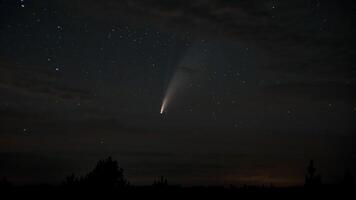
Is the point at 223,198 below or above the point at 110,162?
below

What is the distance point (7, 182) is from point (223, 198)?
25846 mm

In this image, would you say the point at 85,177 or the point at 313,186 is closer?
the point at 313,186

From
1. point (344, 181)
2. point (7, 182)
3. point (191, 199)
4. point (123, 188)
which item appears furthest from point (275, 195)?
point (7, 182)

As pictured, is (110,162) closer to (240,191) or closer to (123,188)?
(123,188)

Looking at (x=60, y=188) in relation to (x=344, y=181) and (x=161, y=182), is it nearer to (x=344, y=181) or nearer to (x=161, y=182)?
(x=161, y=182)

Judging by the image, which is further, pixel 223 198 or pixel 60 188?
pixel 60 188

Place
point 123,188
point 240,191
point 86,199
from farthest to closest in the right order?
point 123,188, point 240,191, point 86,199

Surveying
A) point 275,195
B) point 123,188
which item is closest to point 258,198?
point 275,195

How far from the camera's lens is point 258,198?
4869 centimetres

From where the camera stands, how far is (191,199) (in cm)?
4894

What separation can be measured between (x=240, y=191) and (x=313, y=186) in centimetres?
728

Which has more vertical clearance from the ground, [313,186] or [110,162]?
[110,162]

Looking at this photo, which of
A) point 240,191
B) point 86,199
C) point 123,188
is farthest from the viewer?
point 123,188

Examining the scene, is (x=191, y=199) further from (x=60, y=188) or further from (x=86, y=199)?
(x=60, y=188)
